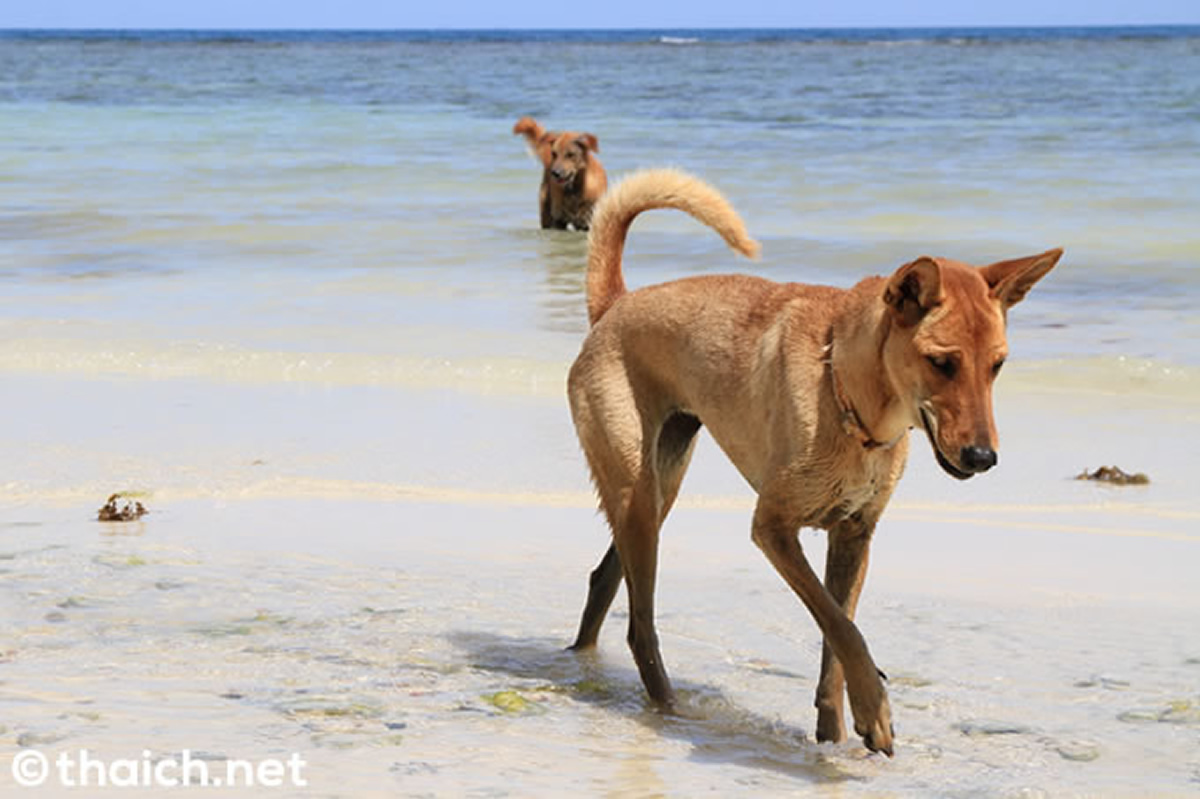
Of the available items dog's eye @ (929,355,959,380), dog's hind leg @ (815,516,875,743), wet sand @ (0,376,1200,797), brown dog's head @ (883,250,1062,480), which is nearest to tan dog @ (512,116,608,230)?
wet sand @ (0,376,1200,797)

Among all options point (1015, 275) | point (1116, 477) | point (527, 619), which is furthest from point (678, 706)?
point (1116, 477)

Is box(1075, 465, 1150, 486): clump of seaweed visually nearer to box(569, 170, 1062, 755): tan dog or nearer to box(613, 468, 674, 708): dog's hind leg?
box(569, 170, 1062, 755): tan dog

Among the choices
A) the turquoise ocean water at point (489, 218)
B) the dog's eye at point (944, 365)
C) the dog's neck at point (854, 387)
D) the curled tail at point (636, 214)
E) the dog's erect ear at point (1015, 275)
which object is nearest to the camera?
the dog's eye at point (944, 365)

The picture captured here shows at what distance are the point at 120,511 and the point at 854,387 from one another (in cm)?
318

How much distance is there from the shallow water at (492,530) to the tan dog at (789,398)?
34 centimetres

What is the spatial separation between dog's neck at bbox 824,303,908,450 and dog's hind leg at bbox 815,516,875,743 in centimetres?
33

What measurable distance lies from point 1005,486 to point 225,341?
489 centimetres

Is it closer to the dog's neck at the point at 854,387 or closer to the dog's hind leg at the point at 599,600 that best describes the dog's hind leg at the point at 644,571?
the dog's hind leg at the point at 599,600

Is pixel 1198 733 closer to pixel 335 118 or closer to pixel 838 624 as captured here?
pixel 838 624

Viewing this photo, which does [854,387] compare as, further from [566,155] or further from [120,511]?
[566,155]

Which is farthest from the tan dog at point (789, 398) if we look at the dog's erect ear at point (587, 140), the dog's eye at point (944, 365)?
the dog's erect ear at point (587, 140)

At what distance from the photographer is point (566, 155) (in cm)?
1616

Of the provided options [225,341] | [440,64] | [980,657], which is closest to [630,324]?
[980,657]

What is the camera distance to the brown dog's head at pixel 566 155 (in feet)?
52.5
